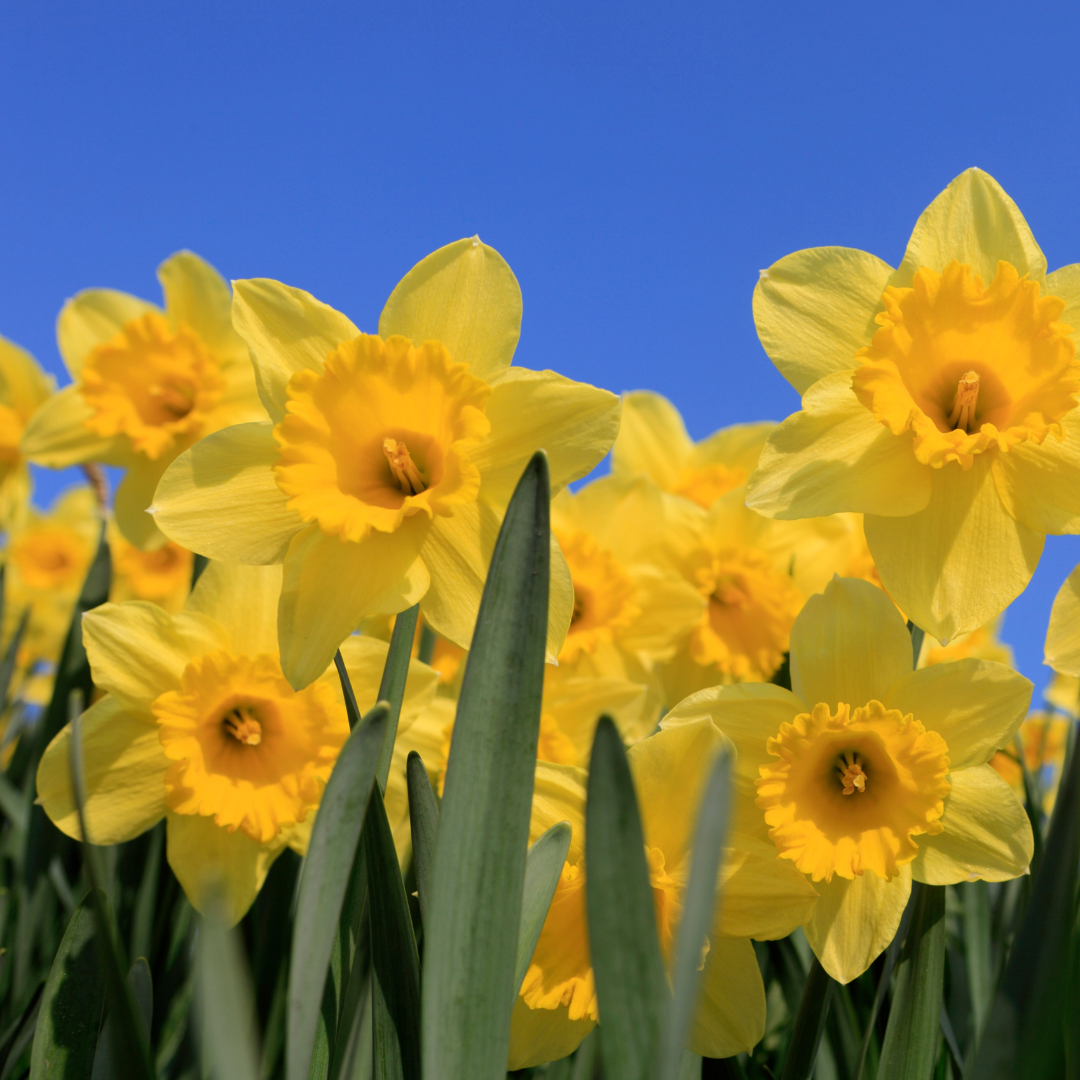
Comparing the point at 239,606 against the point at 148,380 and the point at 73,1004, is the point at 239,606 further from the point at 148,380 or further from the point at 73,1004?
the point at 148,380

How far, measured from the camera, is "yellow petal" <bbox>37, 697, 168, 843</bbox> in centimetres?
181

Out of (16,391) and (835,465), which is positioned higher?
(16,391)

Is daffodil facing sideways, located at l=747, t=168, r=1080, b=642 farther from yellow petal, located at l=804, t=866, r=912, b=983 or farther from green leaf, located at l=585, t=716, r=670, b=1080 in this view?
green leaf, located at l=585, t=716, r=670, b=1080

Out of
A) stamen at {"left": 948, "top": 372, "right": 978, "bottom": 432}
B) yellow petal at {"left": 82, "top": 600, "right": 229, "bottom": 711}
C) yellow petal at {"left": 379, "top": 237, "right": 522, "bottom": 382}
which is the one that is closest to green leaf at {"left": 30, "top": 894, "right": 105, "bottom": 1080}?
yellow petal at {"left": 82, "top": 600, "right": 229, "bottom": 711}

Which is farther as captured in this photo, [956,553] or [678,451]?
[678,451]

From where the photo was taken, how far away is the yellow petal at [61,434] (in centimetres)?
260

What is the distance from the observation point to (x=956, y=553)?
59.5 inches

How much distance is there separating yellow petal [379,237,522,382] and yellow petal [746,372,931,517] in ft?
1.55

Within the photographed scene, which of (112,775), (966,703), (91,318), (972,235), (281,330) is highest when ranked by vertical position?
(91,318)

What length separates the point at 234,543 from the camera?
4.79 feet

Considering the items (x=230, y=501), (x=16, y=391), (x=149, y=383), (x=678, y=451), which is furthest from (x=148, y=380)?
(x=678, y=451)

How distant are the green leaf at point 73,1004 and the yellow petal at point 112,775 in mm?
384

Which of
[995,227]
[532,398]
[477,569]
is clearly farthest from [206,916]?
[995,227]

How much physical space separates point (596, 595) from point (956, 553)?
1.28 meters
